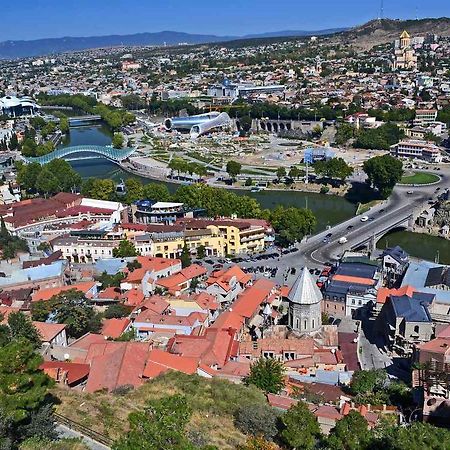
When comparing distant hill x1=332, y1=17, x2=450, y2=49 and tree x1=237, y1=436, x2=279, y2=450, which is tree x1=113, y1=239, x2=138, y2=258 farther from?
distant hill x1=332, y1=17, x2=450, y2=49

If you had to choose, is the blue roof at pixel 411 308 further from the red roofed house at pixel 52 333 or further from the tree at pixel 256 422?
the red roofed house at pixel 52 333

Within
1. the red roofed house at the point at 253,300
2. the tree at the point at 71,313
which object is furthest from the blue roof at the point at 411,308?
the tree at the point at 71,313

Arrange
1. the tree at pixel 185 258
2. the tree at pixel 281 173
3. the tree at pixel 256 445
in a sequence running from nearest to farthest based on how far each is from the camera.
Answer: the tree at pixel 256 445 → the tree at pixel 185 258 → the tree at pixel 281 173

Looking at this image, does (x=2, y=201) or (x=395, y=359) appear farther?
(x=2, y=201)

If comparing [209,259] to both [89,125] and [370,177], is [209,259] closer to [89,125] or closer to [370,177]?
[370,177]

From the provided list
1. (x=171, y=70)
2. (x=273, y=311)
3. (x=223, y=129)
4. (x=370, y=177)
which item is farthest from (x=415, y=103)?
(x=171, y=70)

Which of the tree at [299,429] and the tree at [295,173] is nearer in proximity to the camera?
the tree at [299,429]

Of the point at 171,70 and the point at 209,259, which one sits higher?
the point at 171,70
